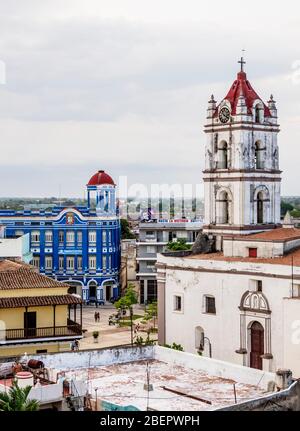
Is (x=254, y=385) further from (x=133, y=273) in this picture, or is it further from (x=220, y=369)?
(x=133, y=273)

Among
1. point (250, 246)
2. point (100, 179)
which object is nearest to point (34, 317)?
point (250, 246)

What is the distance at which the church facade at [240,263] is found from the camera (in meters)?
31.7

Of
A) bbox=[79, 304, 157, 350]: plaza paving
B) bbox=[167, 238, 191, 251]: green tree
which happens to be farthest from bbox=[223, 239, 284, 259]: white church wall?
bbox=[167, 238, 191, 251]: green tree

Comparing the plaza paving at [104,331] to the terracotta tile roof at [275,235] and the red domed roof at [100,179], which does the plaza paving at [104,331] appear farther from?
the terracotta tile roof at [275,235]

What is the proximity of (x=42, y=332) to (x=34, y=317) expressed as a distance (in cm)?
63

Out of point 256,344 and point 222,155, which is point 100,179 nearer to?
point 222,155

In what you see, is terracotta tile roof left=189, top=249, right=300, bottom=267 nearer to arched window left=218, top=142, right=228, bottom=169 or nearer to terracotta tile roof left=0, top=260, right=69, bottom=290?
arched window left=218, top=142, right=228, bottom=169

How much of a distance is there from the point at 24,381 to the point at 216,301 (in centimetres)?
1617

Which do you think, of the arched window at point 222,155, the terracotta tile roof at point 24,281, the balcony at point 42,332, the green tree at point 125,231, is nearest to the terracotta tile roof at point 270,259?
the arched window at point 222,155

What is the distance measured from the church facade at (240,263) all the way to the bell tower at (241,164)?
0.04 m

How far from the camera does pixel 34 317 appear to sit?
30.3 meters

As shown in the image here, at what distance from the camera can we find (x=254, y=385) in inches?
850

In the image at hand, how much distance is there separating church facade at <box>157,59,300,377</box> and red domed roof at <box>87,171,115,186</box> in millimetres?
24077

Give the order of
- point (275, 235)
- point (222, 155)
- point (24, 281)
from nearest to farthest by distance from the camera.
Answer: point (24, 281)
point (275, 235)
point (222, 155)
